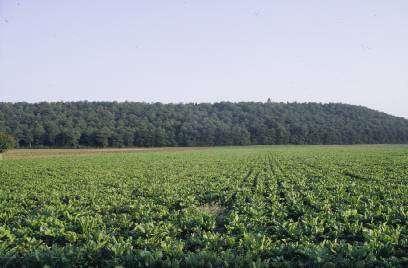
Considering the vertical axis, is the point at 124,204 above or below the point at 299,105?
below

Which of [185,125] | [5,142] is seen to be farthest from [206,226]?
[185,125]

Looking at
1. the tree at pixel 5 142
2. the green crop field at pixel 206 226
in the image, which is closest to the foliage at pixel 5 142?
the tree at pixel 5 142

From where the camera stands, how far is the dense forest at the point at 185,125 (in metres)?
106

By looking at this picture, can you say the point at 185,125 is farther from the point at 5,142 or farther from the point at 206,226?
the point at 206,226

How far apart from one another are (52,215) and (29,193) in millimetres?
7795

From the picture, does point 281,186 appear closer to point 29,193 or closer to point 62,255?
point 29,193

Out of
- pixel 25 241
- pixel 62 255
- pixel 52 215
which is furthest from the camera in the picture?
pixel 52 215

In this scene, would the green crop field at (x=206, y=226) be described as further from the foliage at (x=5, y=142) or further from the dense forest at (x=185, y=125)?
the dense forest at (x=185, y=125)

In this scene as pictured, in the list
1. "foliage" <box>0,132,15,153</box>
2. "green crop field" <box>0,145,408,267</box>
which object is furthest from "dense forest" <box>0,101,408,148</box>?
"green crop field" <box>0,145,408,267</box>

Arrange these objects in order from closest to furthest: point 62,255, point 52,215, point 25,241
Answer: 1. point 62,255
2. point 25,241
3. point 52,215

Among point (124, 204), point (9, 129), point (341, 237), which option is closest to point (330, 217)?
point (341, 237)

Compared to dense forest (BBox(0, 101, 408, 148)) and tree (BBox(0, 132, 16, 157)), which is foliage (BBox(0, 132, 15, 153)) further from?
dense forest (BBox(0, 101, 408, 148))

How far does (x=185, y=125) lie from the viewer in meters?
121

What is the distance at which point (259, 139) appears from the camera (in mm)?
126000
